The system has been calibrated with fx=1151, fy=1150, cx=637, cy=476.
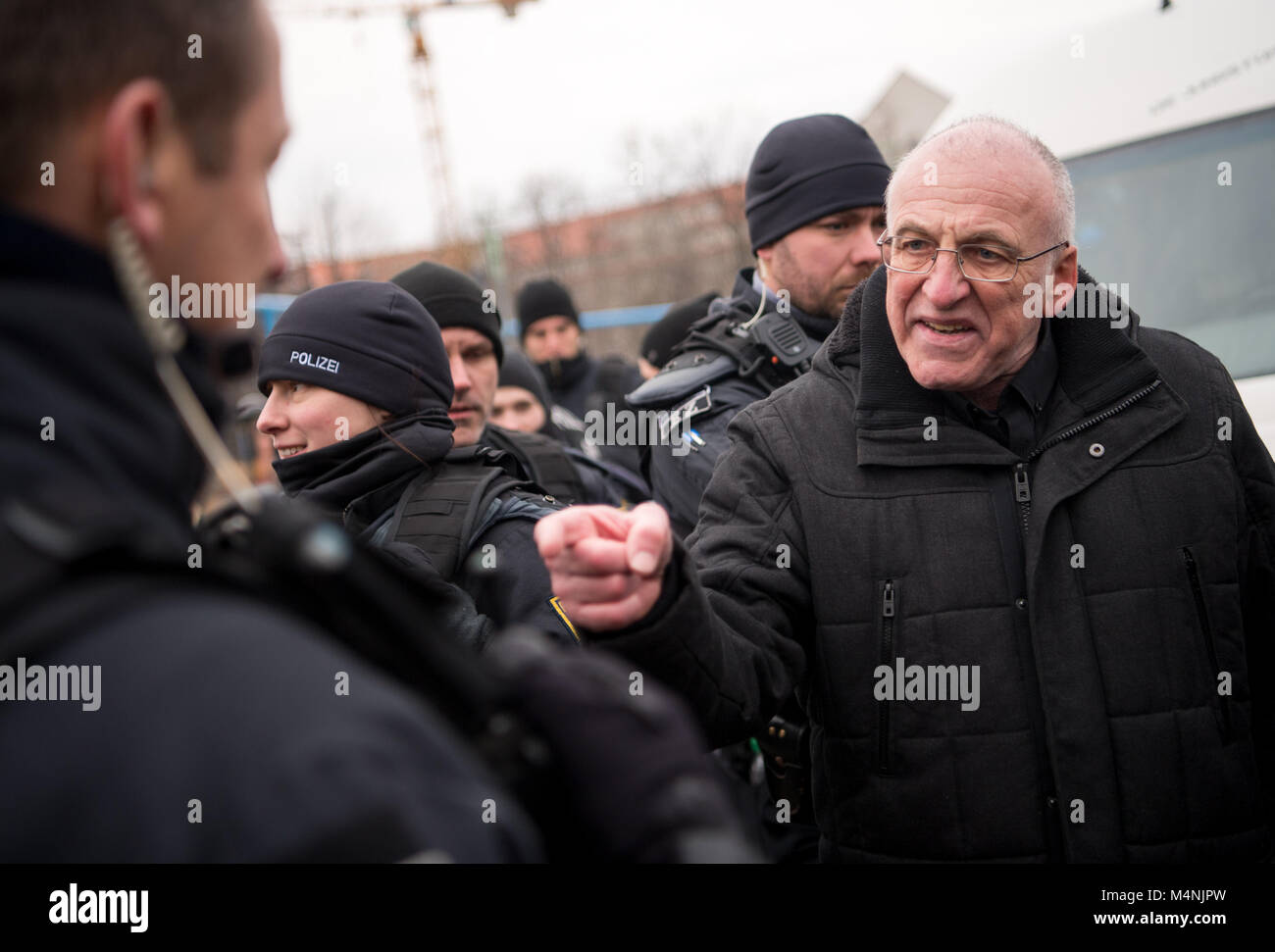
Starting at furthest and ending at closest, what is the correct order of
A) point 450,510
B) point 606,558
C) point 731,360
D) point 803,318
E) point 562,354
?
point 562,354
point 803,318
point 731,360
point 450,510
point 606,558

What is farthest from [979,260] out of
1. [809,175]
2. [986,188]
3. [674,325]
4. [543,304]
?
[543,304]

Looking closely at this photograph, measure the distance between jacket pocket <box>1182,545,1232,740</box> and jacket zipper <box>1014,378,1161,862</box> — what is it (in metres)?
0.34

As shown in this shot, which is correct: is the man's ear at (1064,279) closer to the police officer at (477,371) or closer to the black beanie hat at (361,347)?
the black beanie hat at (361,347)

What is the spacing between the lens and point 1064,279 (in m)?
2.85

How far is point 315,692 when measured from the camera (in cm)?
95

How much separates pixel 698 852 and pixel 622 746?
0.13 metres

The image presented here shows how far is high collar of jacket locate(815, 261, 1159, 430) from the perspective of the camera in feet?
8.70

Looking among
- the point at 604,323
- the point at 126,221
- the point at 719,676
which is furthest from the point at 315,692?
the point at 604,323

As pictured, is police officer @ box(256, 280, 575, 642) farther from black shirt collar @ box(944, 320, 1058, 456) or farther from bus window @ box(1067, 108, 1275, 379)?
bus window @ box(1067, 108, 1275, 379)

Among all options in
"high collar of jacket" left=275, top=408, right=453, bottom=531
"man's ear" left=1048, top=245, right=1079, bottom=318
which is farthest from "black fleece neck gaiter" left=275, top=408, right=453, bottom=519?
"man's ear" left=1048, top=245, right=1079, bottom=318

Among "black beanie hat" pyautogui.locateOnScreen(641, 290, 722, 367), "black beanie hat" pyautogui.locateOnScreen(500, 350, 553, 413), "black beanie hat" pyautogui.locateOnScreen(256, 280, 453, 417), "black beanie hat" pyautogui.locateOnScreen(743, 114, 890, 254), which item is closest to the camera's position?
"black beanie hat" pyautogui.locateOnScreen(256, 280, 453, 417)

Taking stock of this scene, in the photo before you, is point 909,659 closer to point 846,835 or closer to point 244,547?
point 846,835

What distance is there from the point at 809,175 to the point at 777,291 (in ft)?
1.48

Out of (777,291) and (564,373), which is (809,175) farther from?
(564,373)
